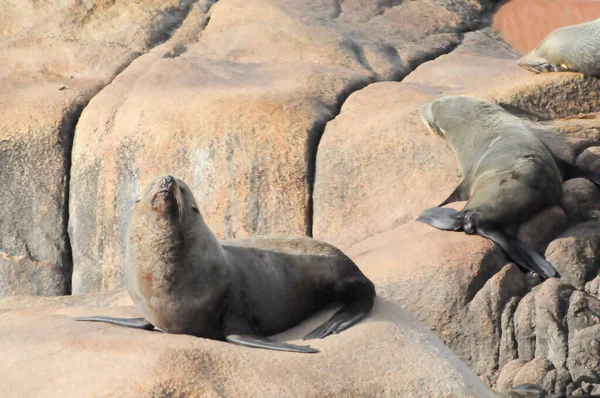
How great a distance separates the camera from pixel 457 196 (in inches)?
305

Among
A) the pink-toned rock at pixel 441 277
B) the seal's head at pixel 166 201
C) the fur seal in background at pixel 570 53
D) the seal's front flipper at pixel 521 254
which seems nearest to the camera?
the seal's head at pixel 166 201

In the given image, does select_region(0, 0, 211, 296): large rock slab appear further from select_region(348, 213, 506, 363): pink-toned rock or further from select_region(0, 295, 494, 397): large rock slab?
select_region(0, 295, 494, 397): large rock slab

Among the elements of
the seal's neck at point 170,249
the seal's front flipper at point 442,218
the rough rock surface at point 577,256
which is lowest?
the rough rock surface at point 577,256

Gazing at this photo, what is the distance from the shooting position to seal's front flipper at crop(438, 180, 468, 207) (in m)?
7.68

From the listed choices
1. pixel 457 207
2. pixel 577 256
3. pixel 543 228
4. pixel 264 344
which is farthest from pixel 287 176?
pixel 264 344

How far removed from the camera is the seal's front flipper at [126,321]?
4.86m

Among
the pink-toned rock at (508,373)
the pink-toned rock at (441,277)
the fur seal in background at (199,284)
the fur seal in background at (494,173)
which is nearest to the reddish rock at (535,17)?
the fur seal in background at (494,173)

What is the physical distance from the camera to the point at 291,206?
27.8 feet

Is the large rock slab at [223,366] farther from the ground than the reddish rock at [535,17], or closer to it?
farther from the ground

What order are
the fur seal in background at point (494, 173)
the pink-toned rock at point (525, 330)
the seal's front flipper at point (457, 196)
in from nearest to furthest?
the pink-toned rock at point (525, 330) < the fur seal in background at point (494, 173) < the seal's front flipper at point (457, 196)

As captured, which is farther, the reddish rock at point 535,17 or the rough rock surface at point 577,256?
the reddish rock at point 535,17

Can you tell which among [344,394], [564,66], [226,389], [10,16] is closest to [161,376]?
[226,389]

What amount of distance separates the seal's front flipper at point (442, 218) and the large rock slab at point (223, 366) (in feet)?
7.51

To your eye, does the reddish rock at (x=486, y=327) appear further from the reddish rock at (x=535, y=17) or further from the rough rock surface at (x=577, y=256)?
the reddish rock at (x=535, y=17)
